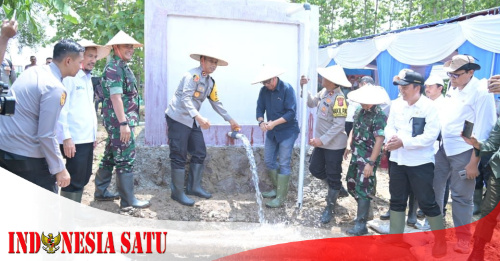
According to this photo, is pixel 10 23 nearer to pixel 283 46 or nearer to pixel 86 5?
pixel 283 46

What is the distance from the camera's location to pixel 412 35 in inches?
390

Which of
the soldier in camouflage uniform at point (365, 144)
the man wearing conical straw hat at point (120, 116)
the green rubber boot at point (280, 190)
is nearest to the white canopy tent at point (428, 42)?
the soldier in camouflage uniform at point (365, 144)

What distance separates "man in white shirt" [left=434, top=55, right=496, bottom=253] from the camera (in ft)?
12.6

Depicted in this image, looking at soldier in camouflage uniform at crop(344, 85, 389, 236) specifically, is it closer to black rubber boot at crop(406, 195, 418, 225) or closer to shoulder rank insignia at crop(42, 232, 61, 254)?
black rubber boot at crop(406, 195, 418, 225)

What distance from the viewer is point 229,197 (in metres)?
5.46

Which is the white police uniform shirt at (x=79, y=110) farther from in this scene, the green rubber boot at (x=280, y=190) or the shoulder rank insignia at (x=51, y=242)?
the green rubber boot at (x=280, y=190)

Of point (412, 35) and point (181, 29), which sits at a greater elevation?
point (412, 35)

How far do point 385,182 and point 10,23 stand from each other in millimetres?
6011

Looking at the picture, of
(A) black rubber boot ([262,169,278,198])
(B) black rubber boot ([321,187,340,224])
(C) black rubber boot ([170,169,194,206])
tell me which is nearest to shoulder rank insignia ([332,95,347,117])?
(B) black rubber boot ([321,187,340,224])

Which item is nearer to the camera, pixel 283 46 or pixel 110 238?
pixel 110 238

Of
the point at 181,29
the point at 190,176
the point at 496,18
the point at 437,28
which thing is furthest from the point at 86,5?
the point at 496,18

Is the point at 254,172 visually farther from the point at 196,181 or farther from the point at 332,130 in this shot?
the point at 332,130

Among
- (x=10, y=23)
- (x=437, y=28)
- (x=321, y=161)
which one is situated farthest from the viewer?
(x=437, y=28)

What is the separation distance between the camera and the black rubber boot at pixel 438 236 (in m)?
3.90
